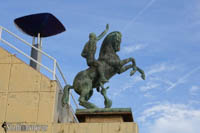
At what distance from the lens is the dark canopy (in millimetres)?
20750

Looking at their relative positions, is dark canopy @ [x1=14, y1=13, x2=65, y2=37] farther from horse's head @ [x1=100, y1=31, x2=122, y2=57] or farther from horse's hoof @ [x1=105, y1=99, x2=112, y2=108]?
horse's hoof @ [x1=105, y1=99, x2=112, y2=108]

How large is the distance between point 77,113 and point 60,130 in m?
0.70

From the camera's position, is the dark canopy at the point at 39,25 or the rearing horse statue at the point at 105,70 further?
the dark canopy at the point at 39,25

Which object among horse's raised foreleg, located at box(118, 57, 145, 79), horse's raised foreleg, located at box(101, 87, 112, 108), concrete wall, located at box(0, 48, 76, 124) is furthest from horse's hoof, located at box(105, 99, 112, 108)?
concrete wall, located at box(0, 48, 76, 124)

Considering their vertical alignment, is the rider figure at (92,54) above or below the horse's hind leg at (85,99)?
above

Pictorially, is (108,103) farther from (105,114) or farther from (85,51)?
(85,51)

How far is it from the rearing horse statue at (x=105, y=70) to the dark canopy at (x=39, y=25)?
6.27 metres

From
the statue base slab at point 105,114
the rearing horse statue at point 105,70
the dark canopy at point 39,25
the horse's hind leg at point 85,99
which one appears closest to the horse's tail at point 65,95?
the rearing horse statue at point 105,70

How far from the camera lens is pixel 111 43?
1487 cm

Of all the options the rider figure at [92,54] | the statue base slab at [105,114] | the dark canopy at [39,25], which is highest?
the dark canopy at [39,25]

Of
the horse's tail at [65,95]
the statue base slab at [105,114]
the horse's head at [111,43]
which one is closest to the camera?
the statue base slab at [105,114]

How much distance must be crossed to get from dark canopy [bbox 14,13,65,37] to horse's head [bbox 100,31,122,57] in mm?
6133

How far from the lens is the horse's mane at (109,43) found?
14879 mm

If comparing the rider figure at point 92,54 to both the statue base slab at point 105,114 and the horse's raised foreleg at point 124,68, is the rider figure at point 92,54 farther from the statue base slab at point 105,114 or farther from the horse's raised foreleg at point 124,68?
the statue base slab at point 105,114
